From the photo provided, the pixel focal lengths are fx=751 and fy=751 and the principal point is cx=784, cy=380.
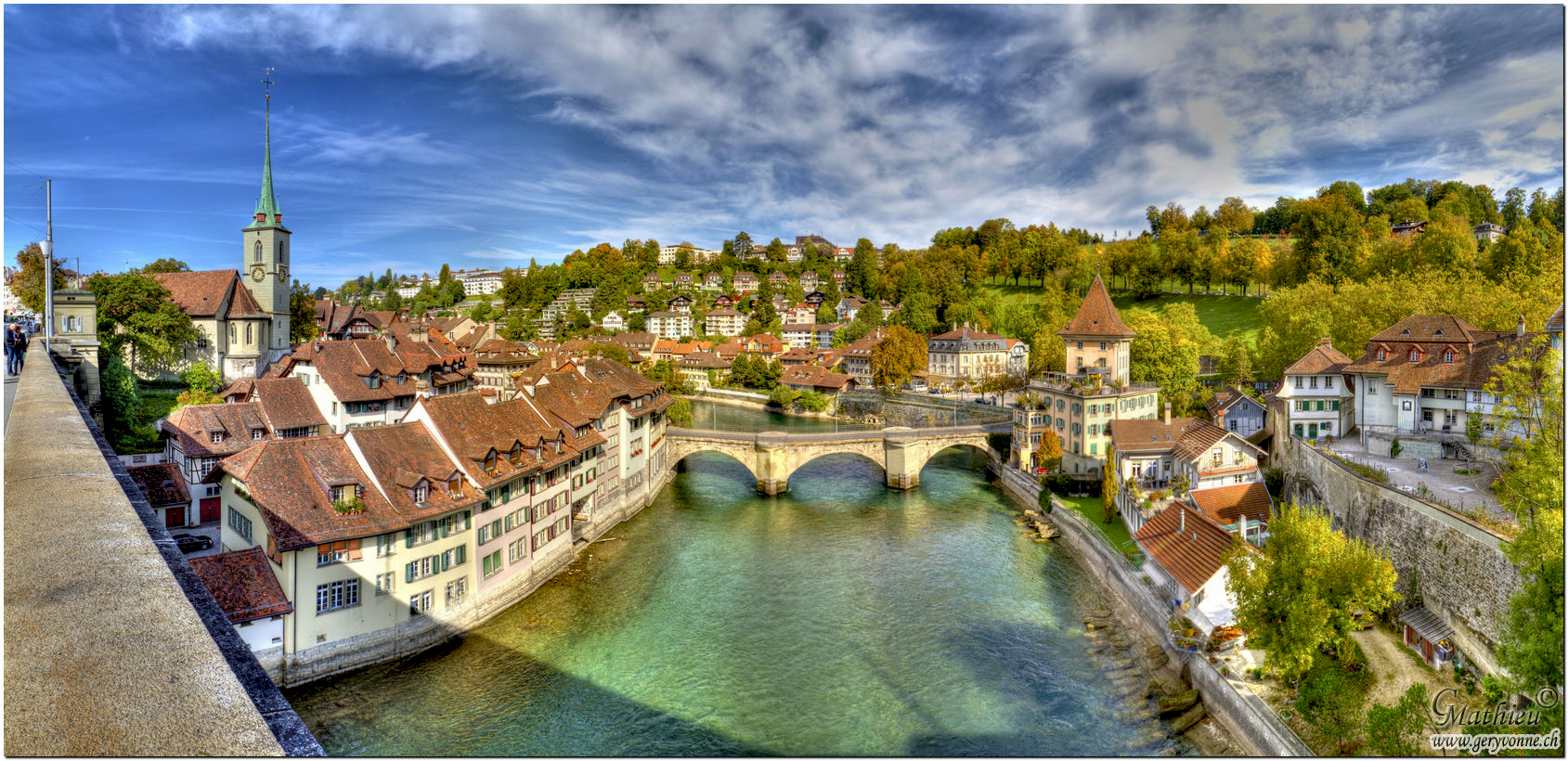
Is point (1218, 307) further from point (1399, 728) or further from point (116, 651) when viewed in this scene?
point (116, 651)

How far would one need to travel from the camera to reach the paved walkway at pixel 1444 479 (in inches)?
876

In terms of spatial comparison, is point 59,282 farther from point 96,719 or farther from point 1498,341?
point 1498,341

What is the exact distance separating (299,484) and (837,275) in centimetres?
13384

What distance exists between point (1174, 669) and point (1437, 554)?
24.7ft

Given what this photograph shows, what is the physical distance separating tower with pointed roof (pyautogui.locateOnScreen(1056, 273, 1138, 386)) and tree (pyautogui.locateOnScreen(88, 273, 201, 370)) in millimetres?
52818

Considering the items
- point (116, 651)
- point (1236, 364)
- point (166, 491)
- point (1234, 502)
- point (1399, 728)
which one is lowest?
point (1399, 728)

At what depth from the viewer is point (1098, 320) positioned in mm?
48250

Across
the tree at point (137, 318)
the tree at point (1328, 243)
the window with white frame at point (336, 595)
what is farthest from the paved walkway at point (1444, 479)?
the tree at point (137, 318)

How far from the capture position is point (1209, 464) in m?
32.6

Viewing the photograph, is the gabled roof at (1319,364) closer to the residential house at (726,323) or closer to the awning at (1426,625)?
the awning at (1426,625)

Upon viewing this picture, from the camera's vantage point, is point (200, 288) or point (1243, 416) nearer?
point (1243, 416)

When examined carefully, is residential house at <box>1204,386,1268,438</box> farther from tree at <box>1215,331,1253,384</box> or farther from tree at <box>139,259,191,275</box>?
tree at <box>139,259,191,275</box>

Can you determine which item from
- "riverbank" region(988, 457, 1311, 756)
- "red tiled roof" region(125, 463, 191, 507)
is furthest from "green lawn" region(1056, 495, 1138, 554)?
"red tiled roof" region(125, 463, 191, 507)

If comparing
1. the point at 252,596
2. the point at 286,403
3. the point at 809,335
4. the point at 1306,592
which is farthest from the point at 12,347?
the point at 809,335
